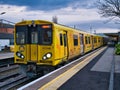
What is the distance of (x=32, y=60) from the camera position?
1430cm

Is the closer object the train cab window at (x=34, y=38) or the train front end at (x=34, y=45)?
the train front end at (x=34, y=45)

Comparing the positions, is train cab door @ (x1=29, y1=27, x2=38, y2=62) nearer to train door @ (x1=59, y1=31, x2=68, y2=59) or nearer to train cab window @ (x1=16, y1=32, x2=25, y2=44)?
train cab window @ (x1=16, y1=32, x2=25, y2=44)

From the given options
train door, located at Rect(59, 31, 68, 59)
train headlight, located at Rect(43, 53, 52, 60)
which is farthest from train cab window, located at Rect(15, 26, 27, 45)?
train door, located at Rect(59, 31, 68, 59)

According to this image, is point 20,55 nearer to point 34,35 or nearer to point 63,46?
point 34,35

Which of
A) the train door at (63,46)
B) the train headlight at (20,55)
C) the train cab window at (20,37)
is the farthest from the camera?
the train door at (63,46)

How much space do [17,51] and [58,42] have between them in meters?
2.24

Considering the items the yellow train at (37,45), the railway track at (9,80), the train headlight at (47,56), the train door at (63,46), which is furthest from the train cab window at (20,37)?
the train door at (63,46)

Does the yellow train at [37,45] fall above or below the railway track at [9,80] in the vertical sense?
above

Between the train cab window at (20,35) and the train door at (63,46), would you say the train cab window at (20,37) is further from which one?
the train door at (63,46)

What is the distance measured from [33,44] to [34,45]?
99mm

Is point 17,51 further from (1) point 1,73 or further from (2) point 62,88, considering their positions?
(2) point 62,88

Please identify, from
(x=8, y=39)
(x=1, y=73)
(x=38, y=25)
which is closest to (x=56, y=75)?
(x=38, y=25)

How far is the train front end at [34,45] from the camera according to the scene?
14.1 meters

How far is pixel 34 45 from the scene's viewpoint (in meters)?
14.3
